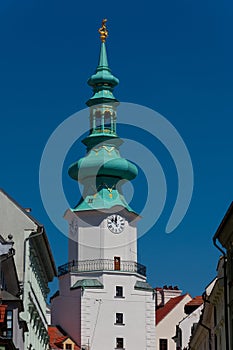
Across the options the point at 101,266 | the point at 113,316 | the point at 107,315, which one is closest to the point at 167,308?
the point at 113,316

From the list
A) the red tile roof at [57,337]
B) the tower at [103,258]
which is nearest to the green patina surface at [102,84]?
the tower at [103,258]

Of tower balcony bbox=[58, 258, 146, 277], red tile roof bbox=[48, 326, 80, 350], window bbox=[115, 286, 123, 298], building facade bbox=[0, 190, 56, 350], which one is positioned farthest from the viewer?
tower balcony bbox=[58, 258, 146, 277]

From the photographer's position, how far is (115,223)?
108 meters

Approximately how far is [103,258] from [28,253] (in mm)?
53296

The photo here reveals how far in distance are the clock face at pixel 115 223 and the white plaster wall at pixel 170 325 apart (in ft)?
32.8

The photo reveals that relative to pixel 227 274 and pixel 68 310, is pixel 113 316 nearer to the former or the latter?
pixel 68 310

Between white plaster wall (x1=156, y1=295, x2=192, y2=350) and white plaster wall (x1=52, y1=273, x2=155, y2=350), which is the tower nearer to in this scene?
white plaster wall (x1=52, y1=273, x2=155, y2=350)

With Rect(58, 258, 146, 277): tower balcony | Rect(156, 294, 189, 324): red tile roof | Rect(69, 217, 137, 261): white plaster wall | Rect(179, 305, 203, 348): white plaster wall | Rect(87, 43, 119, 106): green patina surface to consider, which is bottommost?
Rect(179, 305, 203, 348): white plaster wall

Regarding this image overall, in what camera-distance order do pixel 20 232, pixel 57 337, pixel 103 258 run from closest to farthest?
pixel 20 232 < pixel 57 337 < pixel 103 258

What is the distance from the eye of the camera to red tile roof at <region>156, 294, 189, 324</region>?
10881 centimetres

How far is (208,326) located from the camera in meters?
56.7

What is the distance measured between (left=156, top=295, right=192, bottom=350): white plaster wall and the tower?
150 inches

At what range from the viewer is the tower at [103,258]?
103188 mm

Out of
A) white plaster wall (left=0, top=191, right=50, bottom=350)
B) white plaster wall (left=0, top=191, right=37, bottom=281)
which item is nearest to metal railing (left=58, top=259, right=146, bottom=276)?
white plaster wall (left=0, top=191, right=50, bottom=350)
